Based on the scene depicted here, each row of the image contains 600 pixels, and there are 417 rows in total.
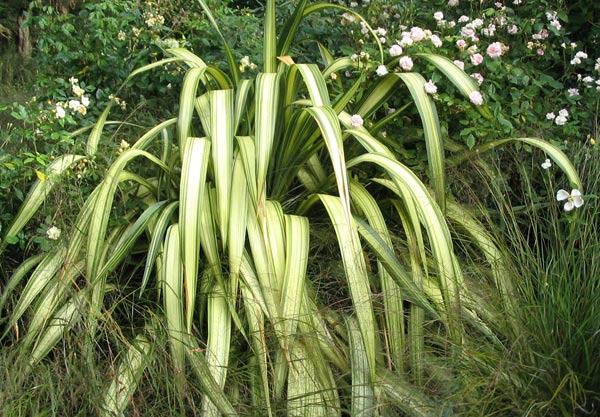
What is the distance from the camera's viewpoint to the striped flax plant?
2471 mm

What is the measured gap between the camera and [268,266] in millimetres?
2639

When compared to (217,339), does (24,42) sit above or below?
above

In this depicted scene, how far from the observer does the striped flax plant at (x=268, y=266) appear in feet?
8.11

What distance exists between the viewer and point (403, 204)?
2969mm

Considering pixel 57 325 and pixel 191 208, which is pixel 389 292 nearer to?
pixel 191 208

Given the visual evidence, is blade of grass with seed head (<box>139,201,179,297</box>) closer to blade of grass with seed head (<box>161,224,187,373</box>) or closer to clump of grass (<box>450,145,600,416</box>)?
blade of grass with seed head (<box>161,224,187,373</box>)

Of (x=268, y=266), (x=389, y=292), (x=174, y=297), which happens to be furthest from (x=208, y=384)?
(x=389, y=292)

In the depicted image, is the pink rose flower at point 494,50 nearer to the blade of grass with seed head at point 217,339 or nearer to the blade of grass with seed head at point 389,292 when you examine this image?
the blade of grass with seed head at point 389,292

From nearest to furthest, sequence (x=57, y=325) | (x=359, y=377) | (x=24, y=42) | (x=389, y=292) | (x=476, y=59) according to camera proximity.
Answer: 1. (x=359, y=377)
2. (x=57, y=325)
3. (x=389, y=292)
4. (x=476, y=59)
5. (x=24, y=42)

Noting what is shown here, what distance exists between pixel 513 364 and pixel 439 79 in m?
1.31

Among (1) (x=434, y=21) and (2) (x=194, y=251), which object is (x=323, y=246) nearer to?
(2) (x=194, y=251)

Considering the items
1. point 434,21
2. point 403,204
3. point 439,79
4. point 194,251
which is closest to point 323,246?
point 403,204

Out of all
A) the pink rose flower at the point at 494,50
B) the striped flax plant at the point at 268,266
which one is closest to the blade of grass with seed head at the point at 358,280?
the striped flax plant at the point at 268,266

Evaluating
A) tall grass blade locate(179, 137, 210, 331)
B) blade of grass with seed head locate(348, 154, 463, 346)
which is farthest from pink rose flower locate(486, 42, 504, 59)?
tall grass blade locate(179, 137, 210, 331)
